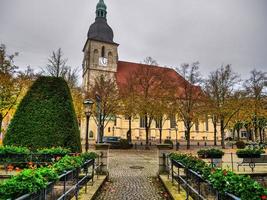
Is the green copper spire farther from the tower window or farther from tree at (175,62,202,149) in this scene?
tree at (175,62,202,149)

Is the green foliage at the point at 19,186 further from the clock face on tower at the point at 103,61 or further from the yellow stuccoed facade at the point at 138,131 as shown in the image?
the clock face on tower at the point at 103,61

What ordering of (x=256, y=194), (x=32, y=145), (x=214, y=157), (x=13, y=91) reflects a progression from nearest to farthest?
(x=256, y=194) → (x=32, y=145) → (x=214, y=157) → (x=13, y=91)

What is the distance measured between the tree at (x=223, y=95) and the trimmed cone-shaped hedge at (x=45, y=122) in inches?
938

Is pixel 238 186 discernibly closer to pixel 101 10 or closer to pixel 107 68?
Result: pixel 107 68

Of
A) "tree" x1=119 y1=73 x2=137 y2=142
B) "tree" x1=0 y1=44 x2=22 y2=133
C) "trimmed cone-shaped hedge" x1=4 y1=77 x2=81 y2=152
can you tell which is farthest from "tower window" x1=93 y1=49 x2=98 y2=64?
"trimmed cone-shaped hedge" x1=4 y1=77 x2=81 y2=152

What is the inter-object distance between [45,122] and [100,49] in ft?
145

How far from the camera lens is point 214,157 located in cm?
1448

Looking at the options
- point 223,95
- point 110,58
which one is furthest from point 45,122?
point 110,58

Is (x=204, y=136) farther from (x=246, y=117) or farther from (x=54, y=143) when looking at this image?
(x=54, y=143)

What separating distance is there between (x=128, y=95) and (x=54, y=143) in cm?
1916

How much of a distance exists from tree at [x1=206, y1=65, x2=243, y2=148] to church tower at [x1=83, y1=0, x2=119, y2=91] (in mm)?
26589

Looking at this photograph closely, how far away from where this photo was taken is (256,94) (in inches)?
1373

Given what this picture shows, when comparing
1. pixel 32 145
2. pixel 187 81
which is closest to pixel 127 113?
pixel 187 81

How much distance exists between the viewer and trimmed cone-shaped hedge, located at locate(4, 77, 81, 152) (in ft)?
43.0
